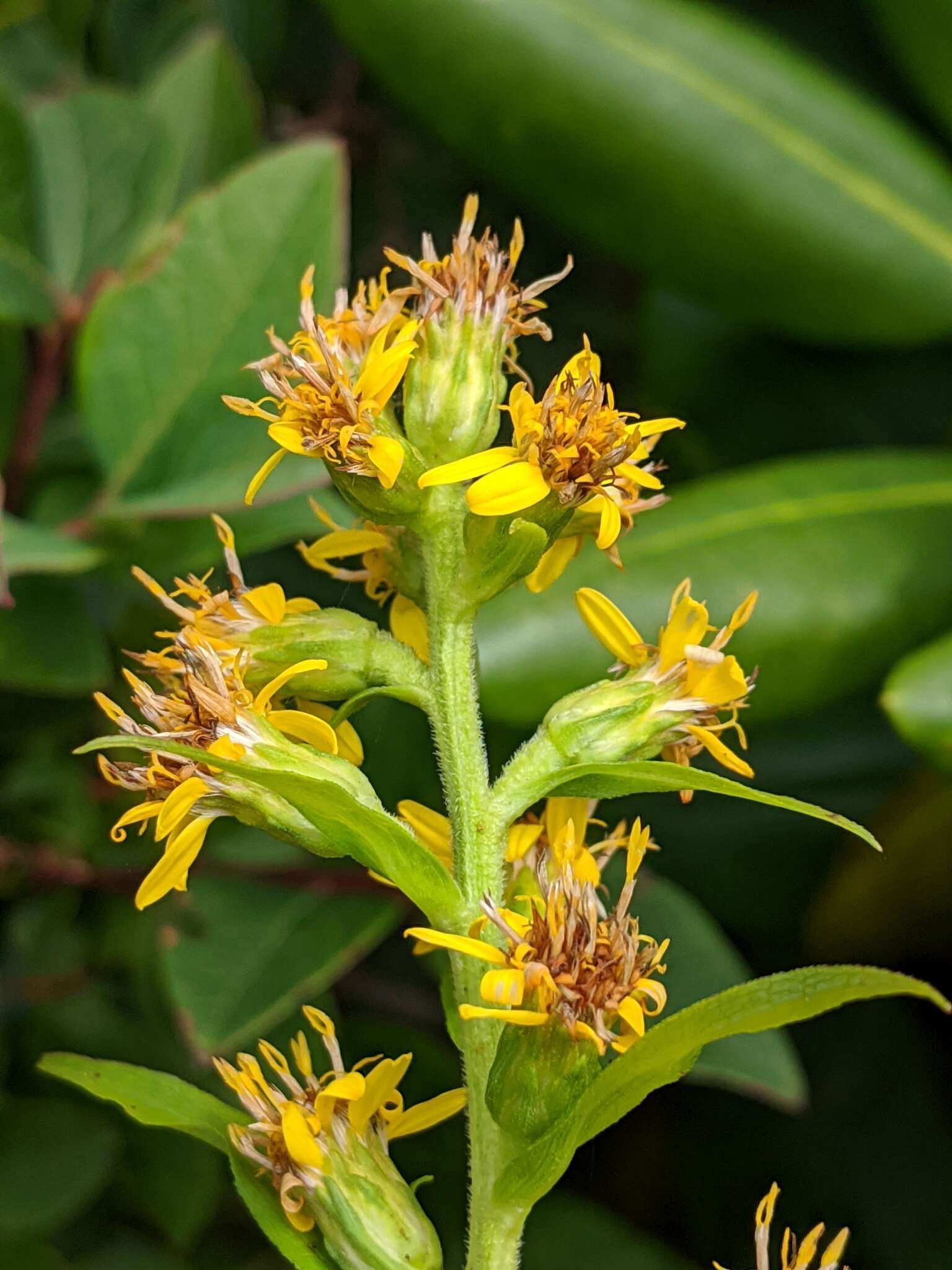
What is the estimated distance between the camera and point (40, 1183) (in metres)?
0.95

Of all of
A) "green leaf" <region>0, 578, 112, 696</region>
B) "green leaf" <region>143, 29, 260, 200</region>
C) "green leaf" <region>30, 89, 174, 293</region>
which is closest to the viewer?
"green leaf" <region>0, 578, 112, 696</region>

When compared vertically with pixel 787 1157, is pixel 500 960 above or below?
above

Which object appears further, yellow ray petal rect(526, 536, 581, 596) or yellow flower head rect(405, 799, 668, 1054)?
yellow ray petal rect(526, 536, 581, 596)

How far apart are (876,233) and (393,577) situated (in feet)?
2.50

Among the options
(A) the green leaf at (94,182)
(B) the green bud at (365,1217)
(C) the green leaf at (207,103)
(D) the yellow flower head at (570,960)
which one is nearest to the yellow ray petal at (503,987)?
(D) the yellow flower head at (570,960)

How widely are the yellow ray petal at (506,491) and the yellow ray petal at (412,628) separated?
8 cm

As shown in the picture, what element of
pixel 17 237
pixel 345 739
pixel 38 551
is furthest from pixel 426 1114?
pixel 17 237

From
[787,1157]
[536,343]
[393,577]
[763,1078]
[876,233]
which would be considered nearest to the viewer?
[393,577]

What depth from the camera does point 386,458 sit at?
49 centimetres

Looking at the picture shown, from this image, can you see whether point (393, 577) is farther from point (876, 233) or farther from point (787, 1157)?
point (787, 1157)

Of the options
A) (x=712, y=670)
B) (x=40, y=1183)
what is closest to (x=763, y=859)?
(x=40, y=1183)

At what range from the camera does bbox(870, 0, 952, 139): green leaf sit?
1.13m

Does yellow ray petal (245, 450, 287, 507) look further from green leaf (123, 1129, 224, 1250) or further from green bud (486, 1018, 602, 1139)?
green leaf (123, 1129, 224, 1250)

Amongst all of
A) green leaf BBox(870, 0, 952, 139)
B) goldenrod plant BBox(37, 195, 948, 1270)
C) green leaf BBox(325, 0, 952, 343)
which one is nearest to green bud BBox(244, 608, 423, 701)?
goldenrod plant BBox(37, 195, 948, 1270)
